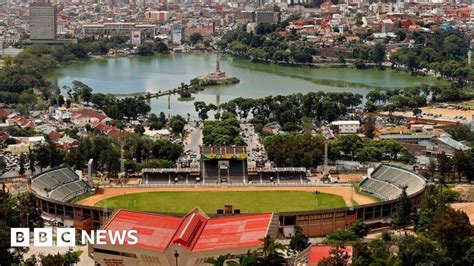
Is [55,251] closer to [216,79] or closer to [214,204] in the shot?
[214,204]

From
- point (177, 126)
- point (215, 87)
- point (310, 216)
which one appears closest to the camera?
point (310, 216)

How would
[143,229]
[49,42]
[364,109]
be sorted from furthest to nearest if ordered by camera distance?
1. [49,42]
2. [364,109]
3. [143,229]

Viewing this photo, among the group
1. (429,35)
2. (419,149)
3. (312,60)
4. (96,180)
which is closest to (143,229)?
(96,180)

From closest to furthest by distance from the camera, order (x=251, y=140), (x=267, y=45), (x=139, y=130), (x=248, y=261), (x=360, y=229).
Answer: (x=248, y=261), (x=360, y=229), (x=251, y=140), (x=139, y=130), (x=267, y=45)

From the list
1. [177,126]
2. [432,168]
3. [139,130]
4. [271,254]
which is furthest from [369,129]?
[271,254]

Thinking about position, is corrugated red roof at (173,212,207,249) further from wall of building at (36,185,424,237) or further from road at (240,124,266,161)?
road at (240,124,266,161)

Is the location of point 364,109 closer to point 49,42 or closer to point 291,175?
point 291,175

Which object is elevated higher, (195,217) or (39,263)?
(195,217)

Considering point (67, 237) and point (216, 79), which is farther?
point (216, 79)
